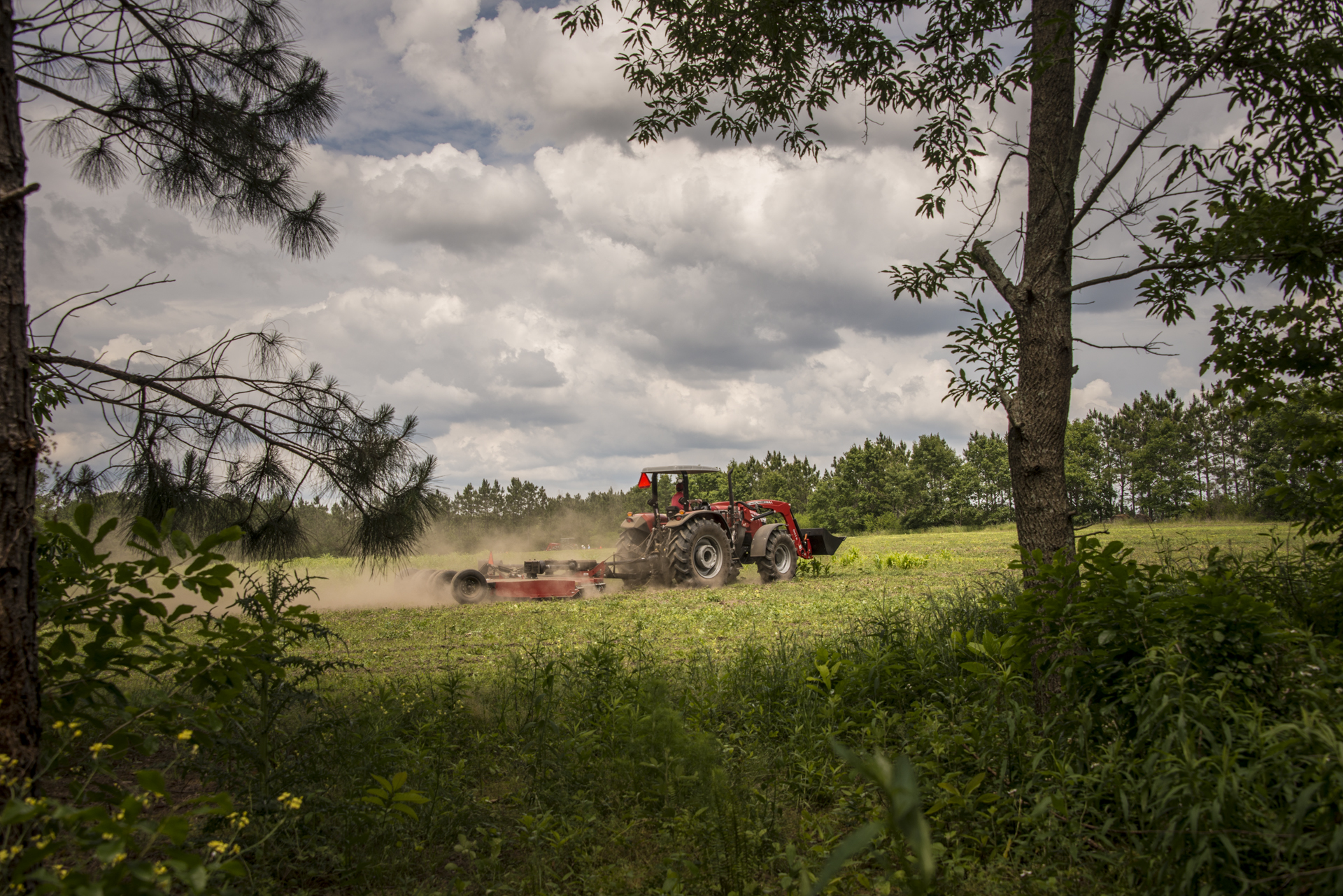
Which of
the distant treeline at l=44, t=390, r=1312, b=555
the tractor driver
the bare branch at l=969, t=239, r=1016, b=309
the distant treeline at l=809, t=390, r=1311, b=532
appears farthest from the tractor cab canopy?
the distant treeline at l=809, t=390, r=1311, b=532

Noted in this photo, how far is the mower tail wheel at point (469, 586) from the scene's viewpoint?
39.1 ft

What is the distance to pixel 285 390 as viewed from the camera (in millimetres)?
4004

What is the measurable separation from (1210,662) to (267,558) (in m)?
4.68

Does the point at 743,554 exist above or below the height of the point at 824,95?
below

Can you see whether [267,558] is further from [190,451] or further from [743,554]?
[743,554]

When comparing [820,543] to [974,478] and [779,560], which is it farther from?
[974,478]

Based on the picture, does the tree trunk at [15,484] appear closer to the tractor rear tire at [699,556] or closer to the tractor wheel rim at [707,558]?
the tractor rear tire at [699,556]

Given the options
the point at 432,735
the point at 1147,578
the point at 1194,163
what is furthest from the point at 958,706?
the point at 1194,163

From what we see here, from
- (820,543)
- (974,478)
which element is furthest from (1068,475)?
(820,543)

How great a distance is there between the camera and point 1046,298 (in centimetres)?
418

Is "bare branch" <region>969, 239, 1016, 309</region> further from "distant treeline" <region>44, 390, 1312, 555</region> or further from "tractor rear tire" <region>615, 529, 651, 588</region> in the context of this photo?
"distant treeline" <region>44, 390, 1312, 555</region>

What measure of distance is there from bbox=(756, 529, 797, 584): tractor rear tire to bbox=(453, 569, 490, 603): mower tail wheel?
16.5ft

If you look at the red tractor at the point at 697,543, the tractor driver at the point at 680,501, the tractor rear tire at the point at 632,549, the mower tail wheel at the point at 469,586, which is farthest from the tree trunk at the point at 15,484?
the tractor driver at the point at 680,501

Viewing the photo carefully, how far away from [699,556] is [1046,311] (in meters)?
9.34
